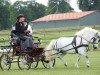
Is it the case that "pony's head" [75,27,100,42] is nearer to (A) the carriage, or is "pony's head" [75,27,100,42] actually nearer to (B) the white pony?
(B) the white pony

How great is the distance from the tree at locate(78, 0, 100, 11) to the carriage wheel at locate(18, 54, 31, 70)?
283 ft

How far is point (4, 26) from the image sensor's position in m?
108

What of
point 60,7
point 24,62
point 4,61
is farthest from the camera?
point 60,7

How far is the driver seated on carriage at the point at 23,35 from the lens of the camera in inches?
767

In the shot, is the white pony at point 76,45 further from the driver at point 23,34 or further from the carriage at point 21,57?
the driver at point 23,34

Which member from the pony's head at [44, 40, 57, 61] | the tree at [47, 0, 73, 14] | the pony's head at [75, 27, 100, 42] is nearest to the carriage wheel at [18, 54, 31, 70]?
the pony's head at [44, 40, 57, 61]

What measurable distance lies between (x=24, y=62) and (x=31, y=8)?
327 ft

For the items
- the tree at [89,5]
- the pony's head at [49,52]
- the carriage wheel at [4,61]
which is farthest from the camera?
the tree at [89,5]

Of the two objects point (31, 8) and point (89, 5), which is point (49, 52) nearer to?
point (89, 5)

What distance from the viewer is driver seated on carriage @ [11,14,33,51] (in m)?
19.5

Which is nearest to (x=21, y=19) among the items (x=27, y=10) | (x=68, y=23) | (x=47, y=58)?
(x=47, y=58)

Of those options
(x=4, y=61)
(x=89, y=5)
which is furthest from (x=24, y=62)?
(x=89, y=5)

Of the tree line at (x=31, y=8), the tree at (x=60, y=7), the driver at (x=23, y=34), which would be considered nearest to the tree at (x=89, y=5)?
the tree line at (x=31, y=8)

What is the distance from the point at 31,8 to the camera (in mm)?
118688
